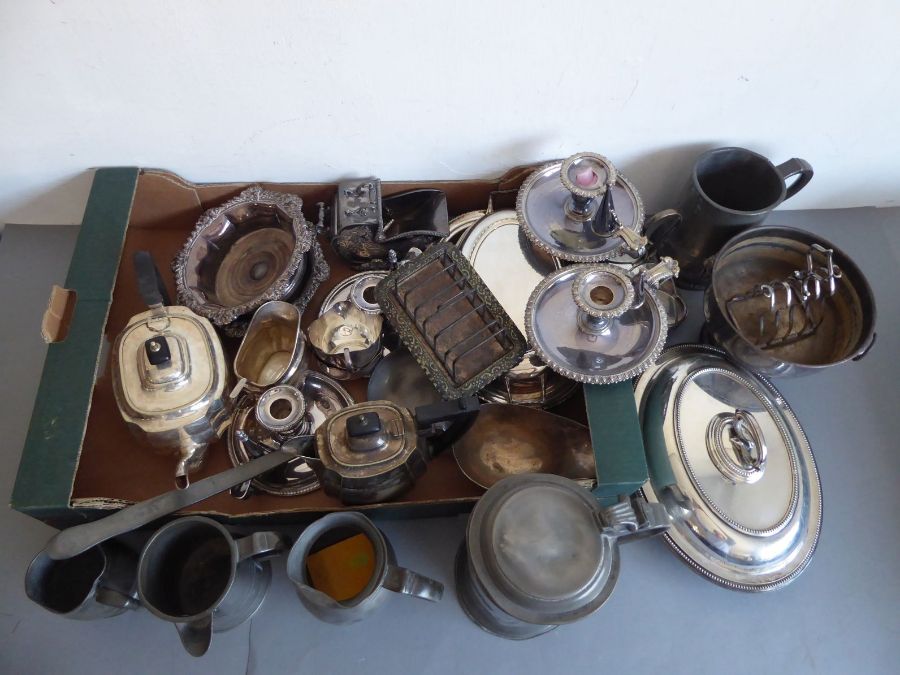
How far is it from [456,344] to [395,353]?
161 millimetres

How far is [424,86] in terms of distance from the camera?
0.86 metres

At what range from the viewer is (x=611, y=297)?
31.9 inches

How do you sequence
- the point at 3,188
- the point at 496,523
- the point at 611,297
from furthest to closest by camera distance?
the point at 3,188
the point at 611,297
the point at 496,523

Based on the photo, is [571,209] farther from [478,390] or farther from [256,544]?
[256,544]

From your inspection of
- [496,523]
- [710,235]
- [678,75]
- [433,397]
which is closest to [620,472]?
[496,523]

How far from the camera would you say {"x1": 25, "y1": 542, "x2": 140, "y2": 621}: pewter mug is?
74 centimetres

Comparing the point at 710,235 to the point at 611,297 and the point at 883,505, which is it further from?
the point at 883,505

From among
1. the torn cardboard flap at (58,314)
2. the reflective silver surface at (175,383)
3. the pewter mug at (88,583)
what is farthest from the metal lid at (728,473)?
the torn cardboard flap at (58,314)

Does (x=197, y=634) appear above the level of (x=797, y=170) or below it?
below

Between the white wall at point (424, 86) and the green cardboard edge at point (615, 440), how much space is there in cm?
44

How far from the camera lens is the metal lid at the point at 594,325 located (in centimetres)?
80

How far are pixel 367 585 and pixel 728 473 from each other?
53 centimetres

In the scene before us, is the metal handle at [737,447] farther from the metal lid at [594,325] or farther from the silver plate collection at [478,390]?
the metal lid at [594,325]

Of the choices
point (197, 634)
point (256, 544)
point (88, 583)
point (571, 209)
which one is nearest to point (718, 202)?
point (571, 209)
